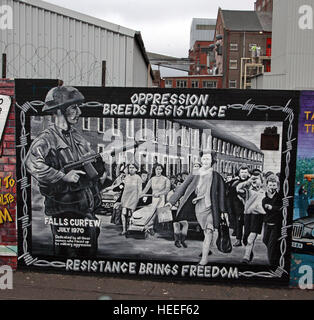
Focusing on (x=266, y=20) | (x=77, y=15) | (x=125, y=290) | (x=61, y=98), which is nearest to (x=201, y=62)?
(x=266, y=20)

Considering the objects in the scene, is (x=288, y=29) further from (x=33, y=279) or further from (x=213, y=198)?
(x=33, y=279)

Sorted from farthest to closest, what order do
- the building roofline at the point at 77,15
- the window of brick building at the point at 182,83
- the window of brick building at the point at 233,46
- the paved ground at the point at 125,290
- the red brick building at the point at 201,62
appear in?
the red brick building at the point at 201,62
the window of brick building at the point at 182,83
the window of brick building at the point at 233,46
the building roofline at the point at 77,15
the paved ground at the point at 125,290

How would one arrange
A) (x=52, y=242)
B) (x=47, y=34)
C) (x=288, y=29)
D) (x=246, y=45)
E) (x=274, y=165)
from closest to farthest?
(x=274, y=165) < (x=52, y=242) < (x=47, y=34) < (x=288, y=29) < (x=246, y=45)

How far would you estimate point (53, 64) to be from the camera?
9.27 meters

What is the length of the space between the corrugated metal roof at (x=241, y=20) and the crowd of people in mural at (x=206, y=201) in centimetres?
5493

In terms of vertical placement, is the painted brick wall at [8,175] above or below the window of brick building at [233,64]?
below

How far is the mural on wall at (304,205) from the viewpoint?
571 centimetres

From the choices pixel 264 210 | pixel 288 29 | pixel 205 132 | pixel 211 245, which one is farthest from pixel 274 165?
pixel 288 29

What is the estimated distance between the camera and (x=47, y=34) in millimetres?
9148

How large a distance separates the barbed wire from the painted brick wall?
10.1 ft

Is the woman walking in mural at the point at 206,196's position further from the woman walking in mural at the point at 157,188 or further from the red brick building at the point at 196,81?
the red brick building at the point at 196,81

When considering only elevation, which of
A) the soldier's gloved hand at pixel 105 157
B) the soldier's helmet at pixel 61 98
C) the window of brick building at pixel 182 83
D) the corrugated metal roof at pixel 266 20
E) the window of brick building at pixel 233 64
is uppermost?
the corrugated metal roof at pixel 266 20

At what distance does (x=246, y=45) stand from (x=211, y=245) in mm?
53929

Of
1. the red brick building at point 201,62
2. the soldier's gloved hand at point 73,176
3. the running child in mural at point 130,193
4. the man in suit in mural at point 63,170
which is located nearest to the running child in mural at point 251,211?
the running child in mural at point 130,193
